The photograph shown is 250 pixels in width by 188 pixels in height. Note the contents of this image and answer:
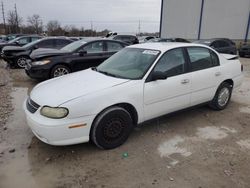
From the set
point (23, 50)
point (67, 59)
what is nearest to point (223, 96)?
point (67, 59)

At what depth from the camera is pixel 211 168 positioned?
303 cm

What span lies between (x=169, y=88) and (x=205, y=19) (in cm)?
2816

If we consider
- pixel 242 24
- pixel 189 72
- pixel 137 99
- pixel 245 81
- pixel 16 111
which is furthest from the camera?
pixel 242 24

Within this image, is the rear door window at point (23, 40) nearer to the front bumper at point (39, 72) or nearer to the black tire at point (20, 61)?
the black tire at point (20, 61)

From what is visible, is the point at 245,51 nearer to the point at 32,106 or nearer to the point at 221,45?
the point at 221,45

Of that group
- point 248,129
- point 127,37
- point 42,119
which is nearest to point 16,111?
point 42,119

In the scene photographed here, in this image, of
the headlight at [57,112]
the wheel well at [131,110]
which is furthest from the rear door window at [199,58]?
the headlight at [57,112]

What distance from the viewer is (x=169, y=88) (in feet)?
12.5

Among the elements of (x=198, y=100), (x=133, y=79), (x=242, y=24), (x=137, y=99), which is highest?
(x=242, y=24)

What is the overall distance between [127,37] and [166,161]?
52.8ft

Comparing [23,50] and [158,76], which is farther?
[23,50]

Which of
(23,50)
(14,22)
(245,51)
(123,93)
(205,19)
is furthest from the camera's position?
(14,22)

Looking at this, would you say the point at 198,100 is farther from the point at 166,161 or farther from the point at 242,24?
the point at 242,24

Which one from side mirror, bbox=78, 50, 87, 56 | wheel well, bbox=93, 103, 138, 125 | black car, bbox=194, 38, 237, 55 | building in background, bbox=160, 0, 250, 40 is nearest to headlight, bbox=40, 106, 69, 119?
wheel well, bbox=93, 103, 138, 125
